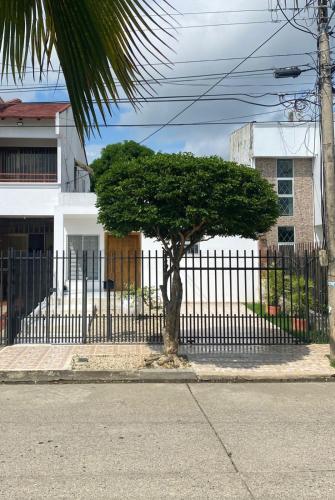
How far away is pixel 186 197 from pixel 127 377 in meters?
3.13

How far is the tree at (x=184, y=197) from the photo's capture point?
7840 mm

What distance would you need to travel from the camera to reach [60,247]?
17.3 meters

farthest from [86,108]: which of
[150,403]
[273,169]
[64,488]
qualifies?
[273,169]

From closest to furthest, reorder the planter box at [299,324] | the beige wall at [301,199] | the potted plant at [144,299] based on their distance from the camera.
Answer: the planter box at [299,324], the potted plant at [144,299], the beige wall at [301,199]

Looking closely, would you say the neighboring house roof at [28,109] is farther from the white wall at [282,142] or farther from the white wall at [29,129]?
the white wall at [282,142]

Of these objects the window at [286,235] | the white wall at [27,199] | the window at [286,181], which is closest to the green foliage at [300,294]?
the window at [286,235]

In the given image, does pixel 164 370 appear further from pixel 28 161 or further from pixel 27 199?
pixel 28 161

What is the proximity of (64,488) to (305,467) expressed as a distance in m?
2.07

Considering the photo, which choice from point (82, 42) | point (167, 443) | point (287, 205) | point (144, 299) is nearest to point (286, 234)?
point (287, 205)

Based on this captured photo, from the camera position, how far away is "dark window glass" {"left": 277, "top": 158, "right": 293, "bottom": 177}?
19483 mm

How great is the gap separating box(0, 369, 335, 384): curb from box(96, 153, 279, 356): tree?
0.84m

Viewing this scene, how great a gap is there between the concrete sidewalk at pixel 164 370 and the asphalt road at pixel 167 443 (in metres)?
0.58

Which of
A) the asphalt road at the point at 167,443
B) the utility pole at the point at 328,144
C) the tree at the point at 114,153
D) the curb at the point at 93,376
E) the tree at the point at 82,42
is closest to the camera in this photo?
the tree at the point at 82,42

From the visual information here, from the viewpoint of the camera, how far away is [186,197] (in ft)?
26.2
